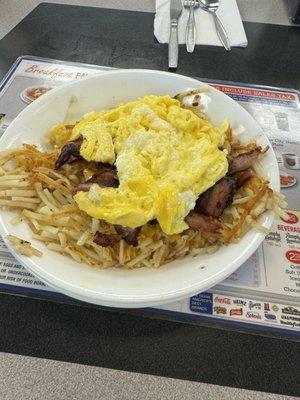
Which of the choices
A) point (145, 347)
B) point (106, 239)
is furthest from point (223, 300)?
point (106, 239)

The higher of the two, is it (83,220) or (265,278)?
(83,220)

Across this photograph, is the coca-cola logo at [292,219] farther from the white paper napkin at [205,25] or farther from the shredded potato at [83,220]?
the white paper napkin at [205,25]

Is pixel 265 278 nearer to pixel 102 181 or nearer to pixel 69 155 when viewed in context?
pixel 102 181

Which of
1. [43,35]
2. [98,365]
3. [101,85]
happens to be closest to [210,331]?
[98,365]

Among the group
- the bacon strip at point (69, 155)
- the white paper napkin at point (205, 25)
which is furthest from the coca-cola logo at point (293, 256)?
the white paper napkin at point (205, 25)

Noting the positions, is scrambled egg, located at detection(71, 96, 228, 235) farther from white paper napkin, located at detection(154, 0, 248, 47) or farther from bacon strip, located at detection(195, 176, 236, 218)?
A: white paper napkin, located at detection(154, 0, 248, 47)
